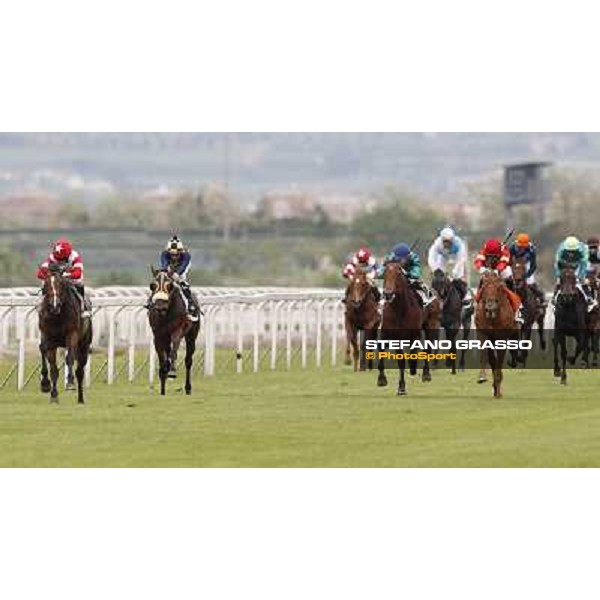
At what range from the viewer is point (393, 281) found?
790 inches

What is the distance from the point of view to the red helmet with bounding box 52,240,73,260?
1927cm

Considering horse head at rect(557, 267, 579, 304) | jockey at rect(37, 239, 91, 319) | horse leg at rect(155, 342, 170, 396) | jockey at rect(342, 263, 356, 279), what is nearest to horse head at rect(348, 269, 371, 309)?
jockey at rect(342, 263, 356, 279)

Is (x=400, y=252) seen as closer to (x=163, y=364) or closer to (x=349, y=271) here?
(x=163, y=364)

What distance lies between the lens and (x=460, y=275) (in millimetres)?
24500

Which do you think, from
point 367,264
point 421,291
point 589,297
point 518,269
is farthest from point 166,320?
point 518,269

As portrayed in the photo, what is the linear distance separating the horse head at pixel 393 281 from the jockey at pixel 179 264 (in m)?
2.05

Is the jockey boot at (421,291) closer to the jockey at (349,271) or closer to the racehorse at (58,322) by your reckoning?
the racehorse at (58,322)

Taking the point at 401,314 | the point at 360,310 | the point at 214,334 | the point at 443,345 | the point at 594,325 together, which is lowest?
the point at 443,345

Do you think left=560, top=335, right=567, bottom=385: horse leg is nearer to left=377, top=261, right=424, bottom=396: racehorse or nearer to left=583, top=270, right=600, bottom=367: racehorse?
left=583, top=270, right=600, bottom=367: racehorse

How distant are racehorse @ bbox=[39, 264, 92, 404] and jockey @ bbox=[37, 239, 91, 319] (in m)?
0.09

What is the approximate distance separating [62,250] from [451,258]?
20.6 feet

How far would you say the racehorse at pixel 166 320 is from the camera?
67.3ft

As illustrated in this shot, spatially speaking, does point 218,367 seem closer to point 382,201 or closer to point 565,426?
point 565,426

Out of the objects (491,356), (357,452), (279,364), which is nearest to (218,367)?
(279,364)
